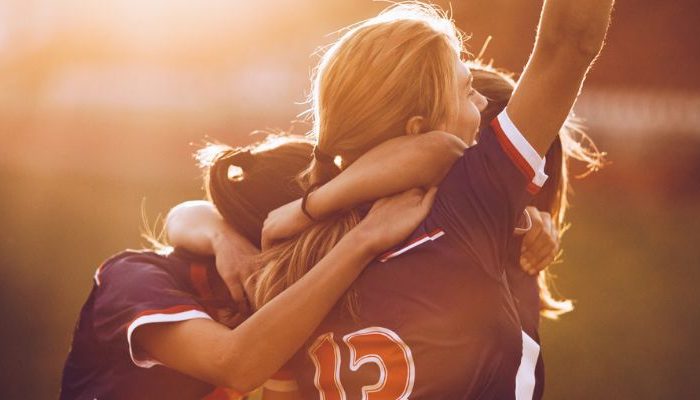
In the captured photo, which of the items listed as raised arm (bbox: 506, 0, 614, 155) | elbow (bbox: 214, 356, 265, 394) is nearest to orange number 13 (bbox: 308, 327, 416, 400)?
elbow (bbox: 214, 356, 265, 394)

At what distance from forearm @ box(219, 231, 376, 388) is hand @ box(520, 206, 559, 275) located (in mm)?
764

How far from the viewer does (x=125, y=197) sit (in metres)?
11.4

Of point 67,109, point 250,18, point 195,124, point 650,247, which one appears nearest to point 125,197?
point 195,124

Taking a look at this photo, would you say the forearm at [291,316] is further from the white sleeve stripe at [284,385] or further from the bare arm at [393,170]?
the white sleeve stripe at [284,385]

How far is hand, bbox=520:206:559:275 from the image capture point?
94.4 inches

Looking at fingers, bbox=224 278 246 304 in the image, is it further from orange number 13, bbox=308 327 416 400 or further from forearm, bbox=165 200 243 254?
orange number 13, bbox=308 327 416 400

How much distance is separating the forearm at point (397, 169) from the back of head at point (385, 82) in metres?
0.05

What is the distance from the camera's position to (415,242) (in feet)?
5.70

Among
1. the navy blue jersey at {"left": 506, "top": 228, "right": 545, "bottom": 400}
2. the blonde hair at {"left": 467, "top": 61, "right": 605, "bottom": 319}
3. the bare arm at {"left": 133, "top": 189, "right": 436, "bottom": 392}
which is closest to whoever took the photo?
the bare arm at {"left": 133, "top": 189, "right": 436, "bottom": 392}

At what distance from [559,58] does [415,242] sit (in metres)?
0.48

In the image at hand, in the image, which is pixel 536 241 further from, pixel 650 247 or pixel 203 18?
pixel 203 18

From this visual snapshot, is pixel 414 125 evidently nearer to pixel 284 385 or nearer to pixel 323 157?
pixel 323 157

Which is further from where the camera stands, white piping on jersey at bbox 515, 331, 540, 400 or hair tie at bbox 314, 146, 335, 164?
hair tie at bbox 314, 146, 335, 164

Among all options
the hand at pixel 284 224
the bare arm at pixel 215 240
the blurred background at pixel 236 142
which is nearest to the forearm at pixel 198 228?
the bare arm at pixel 215 240
